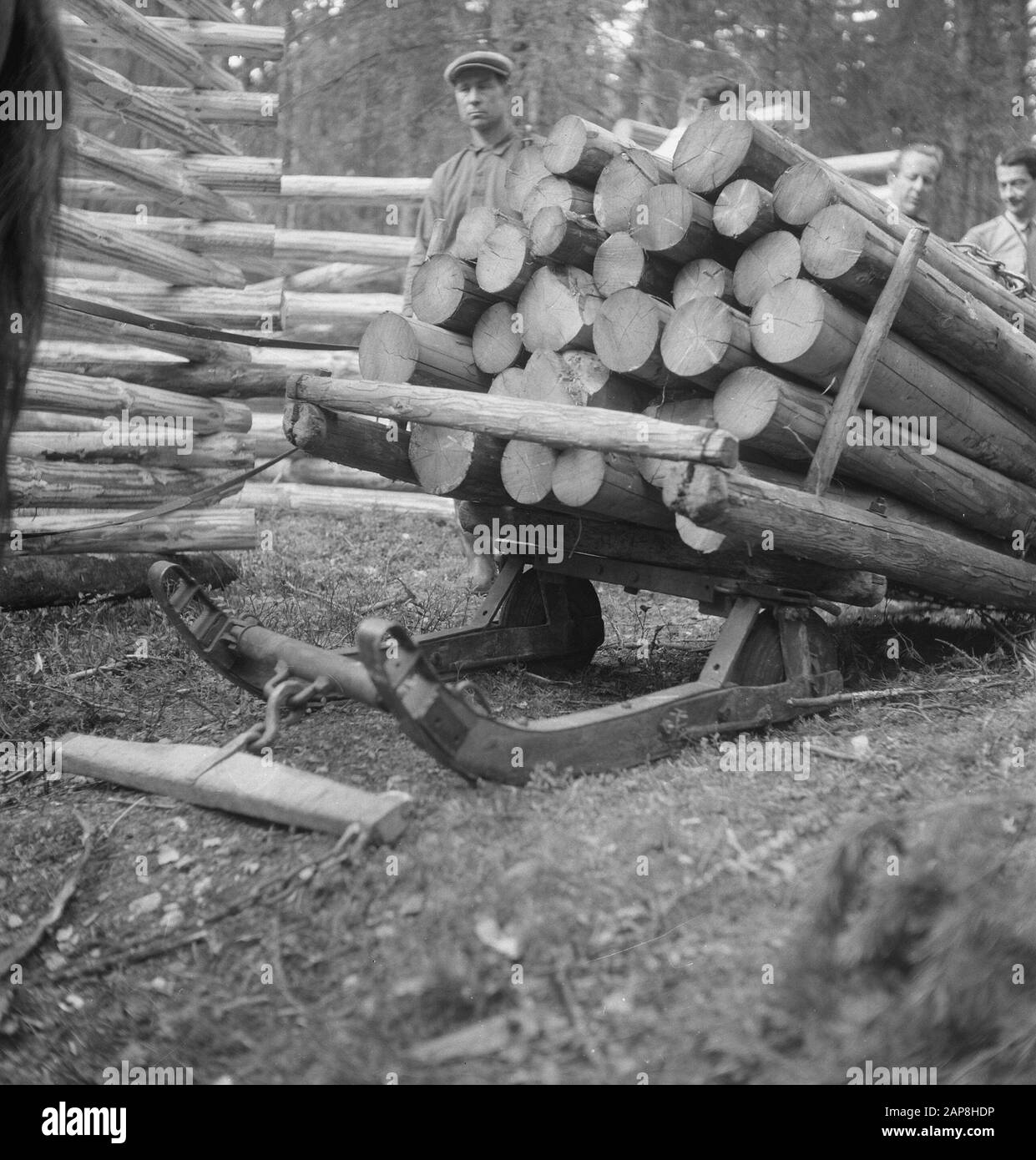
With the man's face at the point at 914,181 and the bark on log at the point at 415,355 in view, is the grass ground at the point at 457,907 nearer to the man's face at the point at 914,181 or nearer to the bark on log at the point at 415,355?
the bark on log at the point at 415,355

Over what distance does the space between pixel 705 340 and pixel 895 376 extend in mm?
852

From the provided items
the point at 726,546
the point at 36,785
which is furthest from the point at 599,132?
the point at 36,785

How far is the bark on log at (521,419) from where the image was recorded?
3064mm

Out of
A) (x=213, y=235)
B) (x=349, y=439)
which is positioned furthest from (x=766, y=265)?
(x=213, y=235)

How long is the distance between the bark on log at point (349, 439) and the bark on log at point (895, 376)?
52.5 inches

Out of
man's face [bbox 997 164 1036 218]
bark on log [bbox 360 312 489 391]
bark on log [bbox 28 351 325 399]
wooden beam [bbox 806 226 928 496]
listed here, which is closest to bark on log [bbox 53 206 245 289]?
bark on log [bbox 28 351 325 399]

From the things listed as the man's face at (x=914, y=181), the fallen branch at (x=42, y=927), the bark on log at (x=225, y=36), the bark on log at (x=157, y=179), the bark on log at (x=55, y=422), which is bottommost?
the fallen branch at (x=42, y=927)

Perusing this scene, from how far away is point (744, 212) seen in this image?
11.7ft

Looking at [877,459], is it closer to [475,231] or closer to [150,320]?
[475,231]

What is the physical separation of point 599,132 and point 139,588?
334 centimetres

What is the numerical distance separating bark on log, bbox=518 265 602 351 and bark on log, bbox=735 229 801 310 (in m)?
0.47

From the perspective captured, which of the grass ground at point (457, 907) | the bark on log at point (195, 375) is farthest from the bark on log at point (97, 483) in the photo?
the grass ground at point (457, 907)

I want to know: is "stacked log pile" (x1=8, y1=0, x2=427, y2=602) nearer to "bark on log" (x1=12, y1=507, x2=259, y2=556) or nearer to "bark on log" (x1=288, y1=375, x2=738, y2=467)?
"bark on log" (x1=12, y1=507, x2=259, y2=556)
